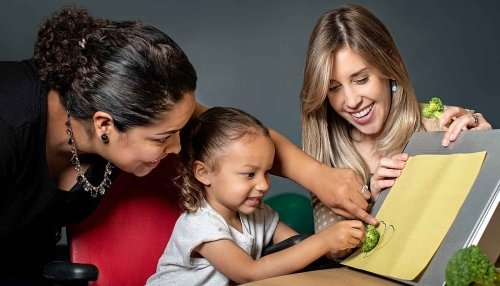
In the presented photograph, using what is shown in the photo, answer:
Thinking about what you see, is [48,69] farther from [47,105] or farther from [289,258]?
[289,258]

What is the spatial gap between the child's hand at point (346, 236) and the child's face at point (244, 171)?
343 mm

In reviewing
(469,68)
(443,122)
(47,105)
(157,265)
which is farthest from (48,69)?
(469,68)

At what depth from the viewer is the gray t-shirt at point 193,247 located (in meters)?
1.79

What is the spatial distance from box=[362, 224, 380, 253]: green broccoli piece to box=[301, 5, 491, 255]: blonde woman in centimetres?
57

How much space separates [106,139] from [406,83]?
1010mm

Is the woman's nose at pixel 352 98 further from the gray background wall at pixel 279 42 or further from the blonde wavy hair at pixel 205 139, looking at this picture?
the gray background wall at pixel 279 42

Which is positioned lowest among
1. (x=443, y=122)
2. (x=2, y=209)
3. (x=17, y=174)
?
(x=2, y=209)

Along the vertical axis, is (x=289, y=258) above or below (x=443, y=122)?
below

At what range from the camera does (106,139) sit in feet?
5.22

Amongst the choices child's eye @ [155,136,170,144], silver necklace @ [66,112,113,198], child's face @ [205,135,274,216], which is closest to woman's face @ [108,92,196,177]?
child's eye @ [155,136,170,144]

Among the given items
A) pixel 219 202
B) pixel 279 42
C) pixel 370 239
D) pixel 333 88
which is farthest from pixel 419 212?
pixel 279 42

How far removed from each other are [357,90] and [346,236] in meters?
0.68

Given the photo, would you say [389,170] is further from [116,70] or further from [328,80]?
[116,70]

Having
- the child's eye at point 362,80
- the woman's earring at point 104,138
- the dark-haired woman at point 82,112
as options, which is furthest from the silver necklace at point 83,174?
the child's eye at point 362,80
